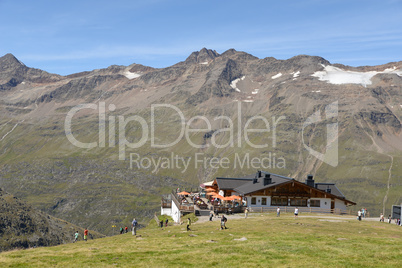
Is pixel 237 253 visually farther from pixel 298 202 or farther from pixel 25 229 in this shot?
pixel 25 229

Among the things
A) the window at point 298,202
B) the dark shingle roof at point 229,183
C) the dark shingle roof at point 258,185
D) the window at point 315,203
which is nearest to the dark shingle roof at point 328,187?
the window at point 315,203

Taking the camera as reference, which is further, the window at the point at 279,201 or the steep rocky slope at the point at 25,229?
the steep rocky slope at the point at 25,229

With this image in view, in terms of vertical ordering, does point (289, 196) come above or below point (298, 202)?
above

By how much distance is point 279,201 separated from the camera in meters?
71.2

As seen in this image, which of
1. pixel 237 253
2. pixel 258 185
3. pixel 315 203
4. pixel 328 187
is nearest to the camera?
pixel 237 253

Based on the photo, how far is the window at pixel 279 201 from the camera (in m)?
71.1

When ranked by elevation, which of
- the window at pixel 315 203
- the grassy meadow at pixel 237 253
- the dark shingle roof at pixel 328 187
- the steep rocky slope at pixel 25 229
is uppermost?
the grassy meadow at pixel 237 253

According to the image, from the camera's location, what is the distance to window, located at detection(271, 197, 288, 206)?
71.1m

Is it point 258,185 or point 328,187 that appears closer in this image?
point 258,185

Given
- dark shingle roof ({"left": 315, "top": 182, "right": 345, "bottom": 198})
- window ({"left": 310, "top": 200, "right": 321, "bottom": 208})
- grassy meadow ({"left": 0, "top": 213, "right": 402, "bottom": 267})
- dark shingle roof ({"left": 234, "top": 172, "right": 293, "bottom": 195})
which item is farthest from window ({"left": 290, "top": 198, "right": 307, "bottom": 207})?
grassy meadow ({"left": 0, "top": 213, "right": 402, "bottom": 267})

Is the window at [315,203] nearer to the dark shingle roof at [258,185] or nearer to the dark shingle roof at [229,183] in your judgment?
the dark shingle roof at [258,185]

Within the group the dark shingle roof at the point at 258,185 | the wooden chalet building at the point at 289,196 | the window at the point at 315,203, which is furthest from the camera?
the window at the point at 315,203

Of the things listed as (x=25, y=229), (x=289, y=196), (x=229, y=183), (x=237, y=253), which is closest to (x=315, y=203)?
(x=289, y=196)

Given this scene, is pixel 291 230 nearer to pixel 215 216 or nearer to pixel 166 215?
pixel 215 216
